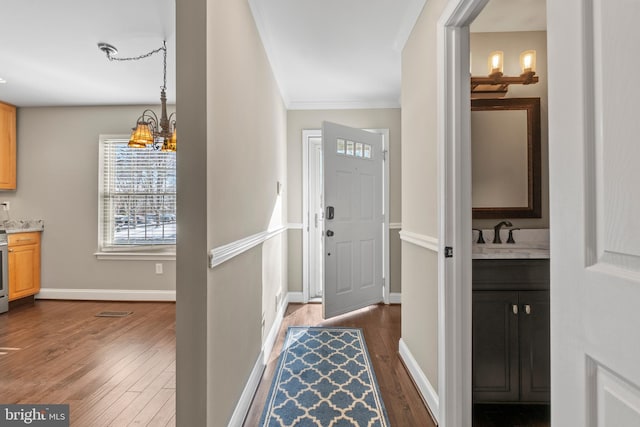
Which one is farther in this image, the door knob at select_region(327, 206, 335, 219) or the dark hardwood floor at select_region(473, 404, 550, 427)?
the door knob at select_region(327, 206, 335, 219)

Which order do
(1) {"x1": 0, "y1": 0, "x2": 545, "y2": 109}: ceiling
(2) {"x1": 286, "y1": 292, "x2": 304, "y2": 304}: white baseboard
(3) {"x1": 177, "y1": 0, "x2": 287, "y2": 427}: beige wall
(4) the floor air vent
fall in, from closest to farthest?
(3) {"x1": 177, "y1": 0, "x2": 287, "y2": 427}: beige wall, (1) {"x1": 0, "y1": 0, "x2": 545, "y2": 109}: ceiling, (4) the floor air vent, (2) {"x1": 286, "y1": 292, "x2": 304, "y2": 304}: white baseboard

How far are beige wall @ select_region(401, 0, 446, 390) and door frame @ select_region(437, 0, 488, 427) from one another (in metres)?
0.17

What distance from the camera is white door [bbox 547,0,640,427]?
563mm

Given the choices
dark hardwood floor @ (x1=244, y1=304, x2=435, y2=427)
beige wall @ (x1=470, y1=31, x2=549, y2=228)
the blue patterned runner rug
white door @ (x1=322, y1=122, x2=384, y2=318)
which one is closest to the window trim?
dark hardwood floor @ (x1=244, y1=304, x2=435, y2=427)

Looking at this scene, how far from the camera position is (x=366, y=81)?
342 centimetres

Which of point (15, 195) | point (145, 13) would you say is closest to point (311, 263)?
point (145, 13)

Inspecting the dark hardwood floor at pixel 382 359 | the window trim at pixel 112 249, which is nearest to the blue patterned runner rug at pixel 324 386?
the dark hardwood floor at pixel 382 359

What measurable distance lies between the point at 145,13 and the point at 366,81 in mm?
2072

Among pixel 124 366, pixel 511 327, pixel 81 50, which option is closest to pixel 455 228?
pixel 511 327

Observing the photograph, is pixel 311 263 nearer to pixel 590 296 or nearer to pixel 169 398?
pixel 169 398

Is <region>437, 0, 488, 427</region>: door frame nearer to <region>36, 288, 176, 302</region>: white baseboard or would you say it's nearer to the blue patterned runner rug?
the blue patterned runner rug

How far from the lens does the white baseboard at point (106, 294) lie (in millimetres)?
4109

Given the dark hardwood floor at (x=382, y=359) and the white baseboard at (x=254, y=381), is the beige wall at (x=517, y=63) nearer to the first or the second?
the dark hardwood floor at (x=382, y=359)

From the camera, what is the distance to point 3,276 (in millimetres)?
3629
